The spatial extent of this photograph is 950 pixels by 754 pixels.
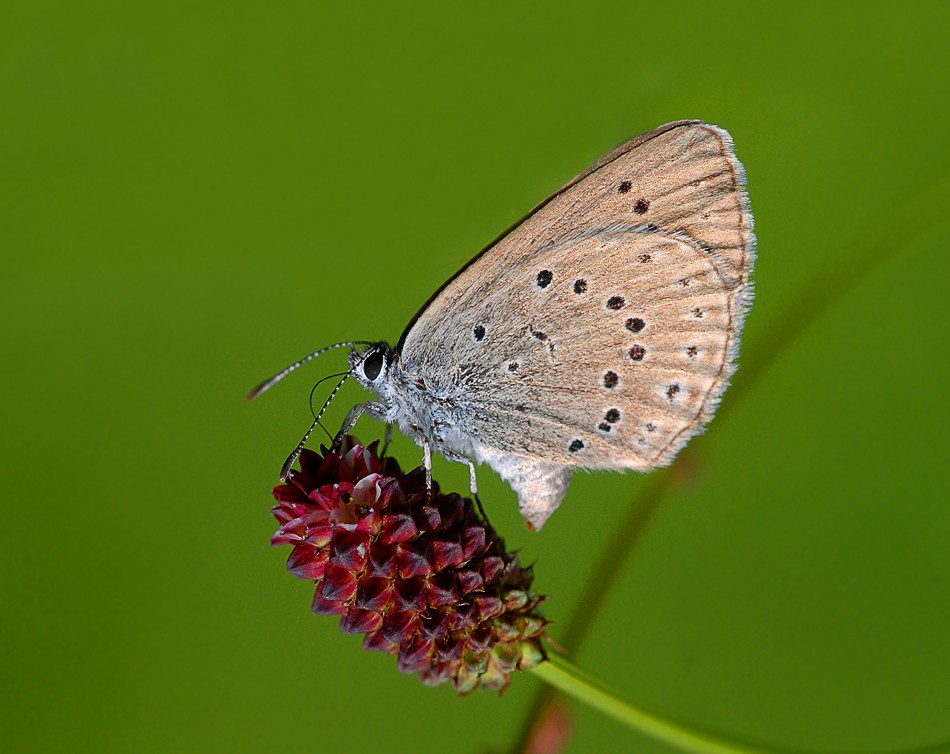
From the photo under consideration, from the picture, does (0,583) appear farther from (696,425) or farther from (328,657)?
(696,425)

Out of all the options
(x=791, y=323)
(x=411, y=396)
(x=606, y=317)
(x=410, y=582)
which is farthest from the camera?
(x=791, y=323)

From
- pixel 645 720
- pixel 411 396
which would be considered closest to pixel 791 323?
pixel 411 396

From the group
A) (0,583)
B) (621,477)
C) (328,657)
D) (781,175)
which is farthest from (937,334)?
(0,583)

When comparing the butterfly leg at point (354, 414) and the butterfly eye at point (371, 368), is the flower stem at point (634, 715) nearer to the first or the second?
the butterfly leg at point (354, 414)

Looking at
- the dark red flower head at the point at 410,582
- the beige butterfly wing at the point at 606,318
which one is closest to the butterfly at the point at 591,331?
the beige butterfly wing at the point at 606,318

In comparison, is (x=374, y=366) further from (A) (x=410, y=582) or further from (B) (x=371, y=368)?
(A) (x=410, y=582)

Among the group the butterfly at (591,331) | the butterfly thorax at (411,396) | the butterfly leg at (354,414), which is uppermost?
the butterfly at (591,331)
